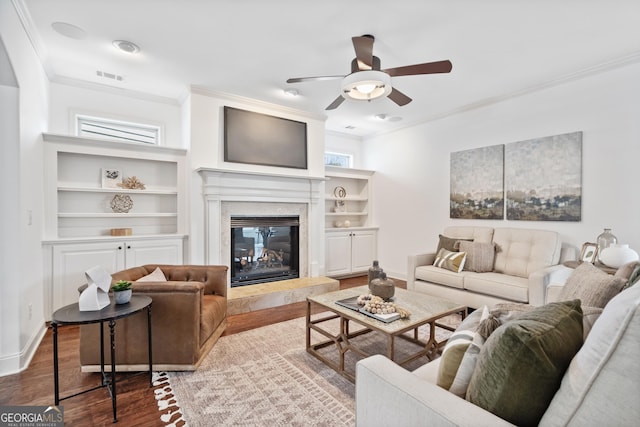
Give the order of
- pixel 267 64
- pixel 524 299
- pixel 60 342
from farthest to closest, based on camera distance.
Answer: pixel 267 64 → pixel 524 299 → pixel 60 342

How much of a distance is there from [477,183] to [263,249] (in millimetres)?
3197

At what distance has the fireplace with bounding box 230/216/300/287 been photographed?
13.9 feet

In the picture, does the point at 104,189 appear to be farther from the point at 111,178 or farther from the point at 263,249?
the point at 263,249

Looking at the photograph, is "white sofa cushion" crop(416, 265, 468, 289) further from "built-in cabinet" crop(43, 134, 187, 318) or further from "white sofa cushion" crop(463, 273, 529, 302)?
"built-in cabinet" crop(43, 134, 187, 318)

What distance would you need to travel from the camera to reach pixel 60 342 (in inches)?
109

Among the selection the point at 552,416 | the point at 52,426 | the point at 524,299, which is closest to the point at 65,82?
the point at 52,426

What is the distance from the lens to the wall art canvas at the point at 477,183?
4.09 meters

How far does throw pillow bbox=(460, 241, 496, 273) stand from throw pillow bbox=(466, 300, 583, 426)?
9.65 ft

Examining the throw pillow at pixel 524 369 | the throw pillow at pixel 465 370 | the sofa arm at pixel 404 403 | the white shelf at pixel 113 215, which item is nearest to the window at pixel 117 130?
the white shelf at pixel 113 215

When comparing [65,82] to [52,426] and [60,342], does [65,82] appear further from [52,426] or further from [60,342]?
[52,426]

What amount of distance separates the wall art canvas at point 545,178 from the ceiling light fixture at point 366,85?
227cm

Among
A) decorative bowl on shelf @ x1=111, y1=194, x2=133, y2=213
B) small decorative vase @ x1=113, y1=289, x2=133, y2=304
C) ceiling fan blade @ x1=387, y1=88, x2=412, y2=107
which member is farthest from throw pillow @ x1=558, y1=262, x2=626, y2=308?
decorative bowl on shelf @ x1=111, y1=194, x2=133, y2=213

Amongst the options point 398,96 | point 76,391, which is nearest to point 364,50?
point 398,96

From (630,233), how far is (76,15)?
5400 millimetres
